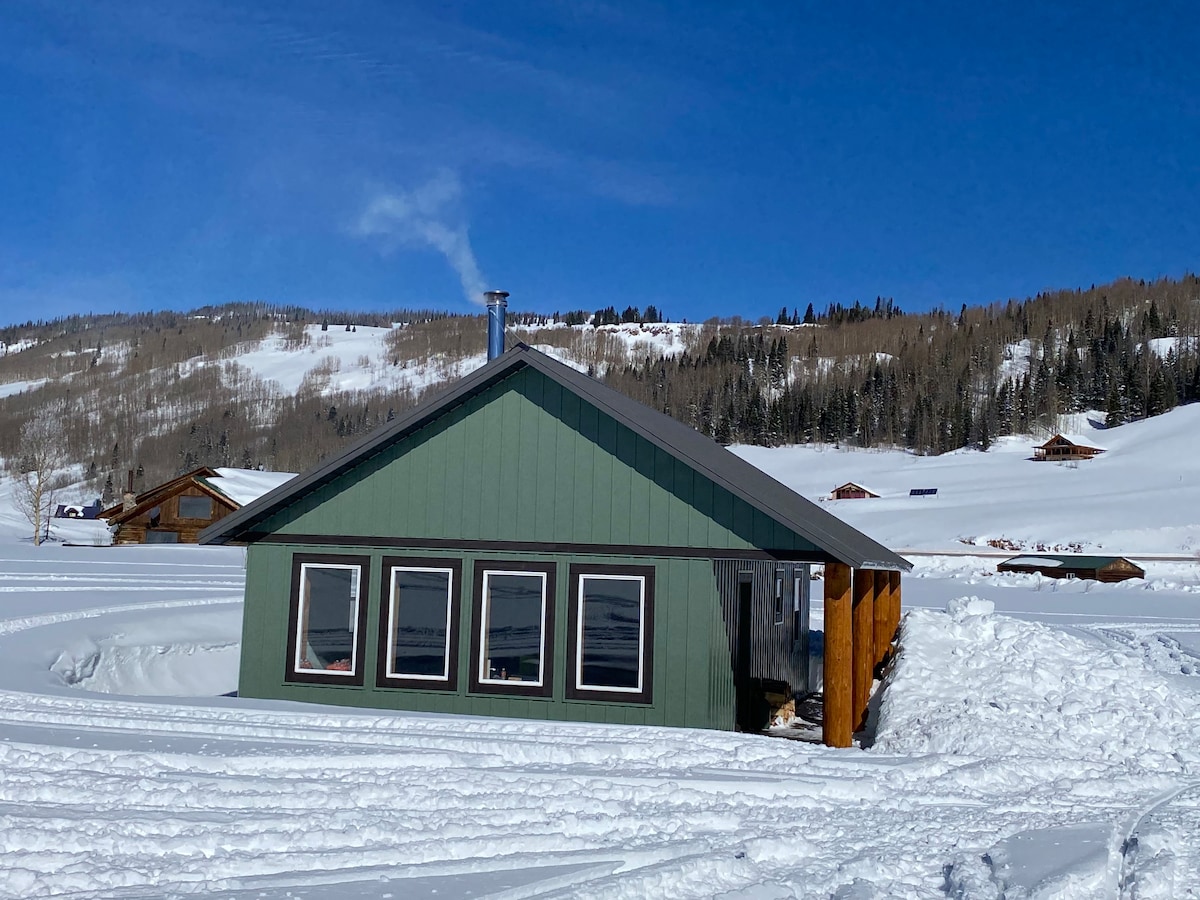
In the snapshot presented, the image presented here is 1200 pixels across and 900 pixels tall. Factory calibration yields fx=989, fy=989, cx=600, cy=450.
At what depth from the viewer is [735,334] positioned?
7859 inches

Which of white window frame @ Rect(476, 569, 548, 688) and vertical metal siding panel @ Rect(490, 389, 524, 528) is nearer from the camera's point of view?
white window frame @ Rect(476, 569, 548, 688)

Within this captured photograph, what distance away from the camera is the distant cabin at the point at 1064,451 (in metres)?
79.1

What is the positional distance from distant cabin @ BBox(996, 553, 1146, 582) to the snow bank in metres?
26.3

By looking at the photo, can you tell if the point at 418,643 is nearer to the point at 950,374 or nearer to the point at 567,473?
the point at 567,473

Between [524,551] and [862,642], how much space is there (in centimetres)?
435

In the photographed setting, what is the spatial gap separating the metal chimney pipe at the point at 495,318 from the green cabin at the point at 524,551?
212 centimetres

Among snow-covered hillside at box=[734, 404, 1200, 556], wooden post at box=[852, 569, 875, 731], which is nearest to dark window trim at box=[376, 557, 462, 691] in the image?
wooden post at box=[852, 569, 875, 731]

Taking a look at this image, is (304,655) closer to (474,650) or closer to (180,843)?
(474,650)

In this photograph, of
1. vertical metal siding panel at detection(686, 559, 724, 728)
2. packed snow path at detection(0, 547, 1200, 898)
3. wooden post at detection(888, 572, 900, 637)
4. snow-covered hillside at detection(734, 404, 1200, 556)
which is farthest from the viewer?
snow-covered hillside at detection(734, 404, 1200, 556)

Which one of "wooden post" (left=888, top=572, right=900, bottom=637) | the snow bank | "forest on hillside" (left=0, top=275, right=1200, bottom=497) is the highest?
"forest on hillside" (left=0, top=275, right=1200, bottom=497)

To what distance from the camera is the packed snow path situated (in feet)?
20.1

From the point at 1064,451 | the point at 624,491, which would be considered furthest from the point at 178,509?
the point at 1064,451

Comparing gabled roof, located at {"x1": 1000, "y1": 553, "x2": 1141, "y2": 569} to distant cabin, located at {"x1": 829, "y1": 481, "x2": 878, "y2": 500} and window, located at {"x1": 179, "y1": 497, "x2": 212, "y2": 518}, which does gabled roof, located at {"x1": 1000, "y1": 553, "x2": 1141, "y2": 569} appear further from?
window, located at {"x1": 179, "y1": 497, "x2": 212, "y2": 518}

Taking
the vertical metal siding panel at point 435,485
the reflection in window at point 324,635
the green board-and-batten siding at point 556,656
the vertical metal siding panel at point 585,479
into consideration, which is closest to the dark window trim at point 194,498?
the reflection in window at point 324,635
